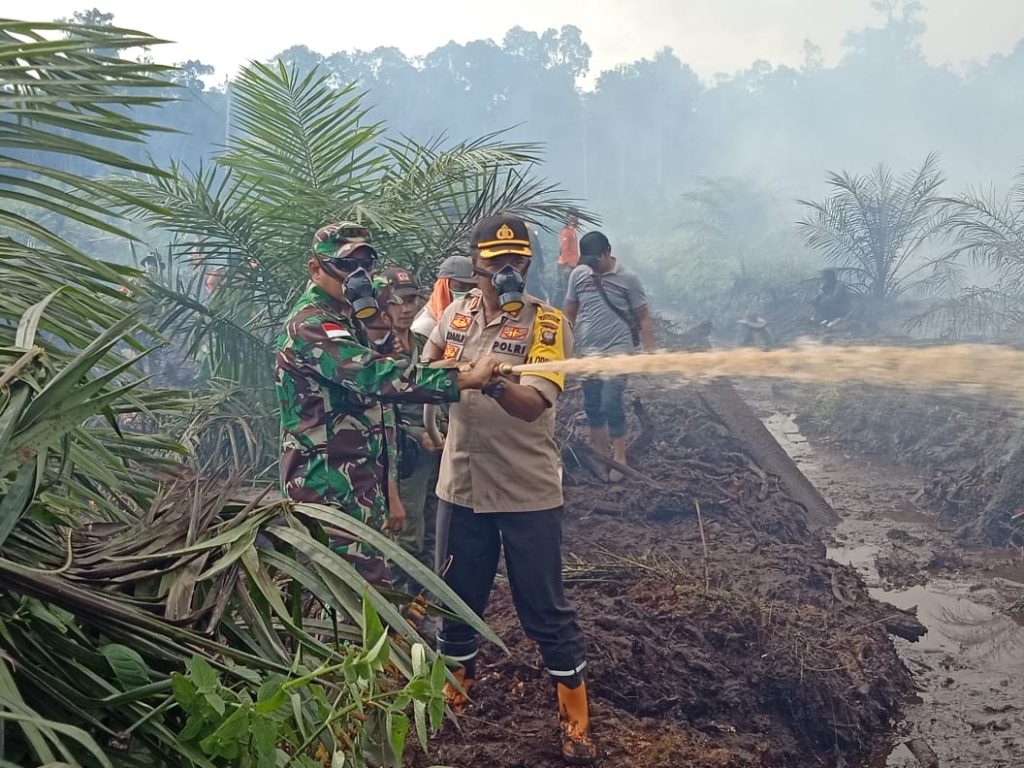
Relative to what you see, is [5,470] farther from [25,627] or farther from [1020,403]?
[1020,403]

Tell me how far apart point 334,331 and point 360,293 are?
22cm

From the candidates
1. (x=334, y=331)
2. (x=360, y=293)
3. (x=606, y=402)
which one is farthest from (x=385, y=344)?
(x=606, y=402)

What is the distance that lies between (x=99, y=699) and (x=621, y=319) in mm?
6518

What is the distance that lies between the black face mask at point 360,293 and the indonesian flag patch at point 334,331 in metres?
0.16

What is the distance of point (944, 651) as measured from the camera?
5090mm

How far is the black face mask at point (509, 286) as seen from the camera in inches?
142

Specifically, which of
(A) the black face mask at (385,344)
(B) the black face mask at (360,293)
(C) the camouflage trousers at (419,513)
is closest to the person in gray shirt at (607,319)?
(C) the camouflage trousers at (419,513)

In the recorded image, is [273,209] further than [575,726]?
Yes

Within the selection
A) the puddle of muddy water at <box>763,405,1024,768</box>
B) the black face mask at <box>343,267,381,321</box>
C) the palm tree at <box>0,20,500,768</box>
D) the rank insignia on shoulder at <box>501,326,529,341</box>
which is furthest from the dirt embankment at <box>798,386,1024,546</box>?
the palm tree at <box>0,20,500,768</box>

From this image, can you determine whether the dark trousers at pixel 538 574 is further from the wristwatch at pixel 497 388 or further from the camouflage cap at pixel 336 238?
the camouflage cap at pixel 336 238

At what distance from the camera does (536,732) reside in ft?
12.3

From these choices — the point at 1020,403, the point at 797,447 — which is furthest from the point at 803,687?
the point at 797,447

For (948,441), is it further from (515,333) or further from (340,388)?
(340,388)

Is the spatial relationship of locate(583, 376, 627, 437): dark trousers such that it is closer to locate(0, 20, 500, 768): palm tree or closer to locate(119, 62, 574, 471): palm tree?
locate(119, 62, 574, 471): palm tree
